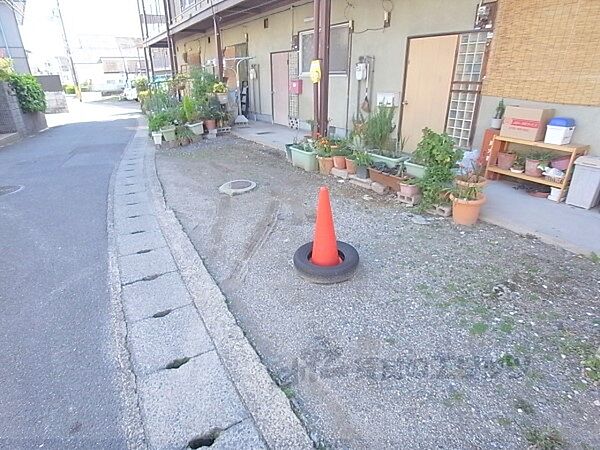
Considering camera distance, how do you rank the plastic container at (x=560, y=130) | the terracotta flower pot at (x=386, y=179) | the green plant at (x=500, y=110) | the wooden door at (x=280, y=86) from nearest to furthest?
the plastic container at (x=560, y=130) < the terracotta flower pot at (x=386, y=179) < the green plant at (x=500, y=110) < the wooden door at (x=280, y=86)

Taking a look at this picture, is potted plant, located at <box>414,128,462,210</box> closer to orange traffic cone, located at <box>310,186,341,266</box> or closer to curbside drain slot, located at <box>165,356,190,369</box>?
orange traffic cone, located at <box>310,186,341,266</box>

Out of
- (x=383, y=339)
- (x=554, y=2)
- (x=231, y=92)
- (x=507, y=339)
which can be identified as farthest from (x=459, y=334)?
(x=231, y=92)

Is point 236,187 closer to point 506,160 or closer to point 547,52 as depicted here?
point 506,160

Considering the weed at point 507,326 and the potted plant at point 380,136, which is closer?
the weed at point 507,326

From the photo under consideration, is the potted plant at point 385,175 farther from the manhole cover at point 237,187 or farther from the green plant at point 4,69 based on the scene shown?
the green plant at point 4,69

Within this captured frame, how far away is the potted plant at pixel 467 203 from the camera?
151 inches

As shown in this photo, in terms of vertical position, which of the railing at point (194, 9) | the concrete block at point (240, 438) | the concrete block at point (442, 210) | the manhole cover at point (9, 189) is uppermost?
the railing at point (194, 9)

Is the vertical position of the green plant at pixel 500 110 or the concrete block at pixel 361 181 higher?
the green plant at pixel 500 110

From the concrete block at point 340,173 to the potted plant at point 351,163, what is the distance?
74mm

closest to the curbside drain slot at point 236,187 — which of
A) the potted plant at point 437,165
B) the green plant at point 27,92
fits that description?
the potted plant at point 437,165

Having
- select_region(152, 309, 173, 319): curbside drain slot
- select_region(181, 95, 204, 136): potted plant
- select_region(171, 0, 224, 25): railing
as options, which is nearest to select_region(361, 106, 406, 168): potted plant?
select_region(152, 309, 173, 319): curbside drain slot

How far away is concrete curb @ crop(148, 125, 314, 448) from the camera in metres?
1.70

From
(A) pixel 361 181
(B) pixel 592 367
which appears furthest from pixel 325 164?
(B) pixel 592 367

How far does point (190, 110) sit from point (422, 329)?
8.91m
